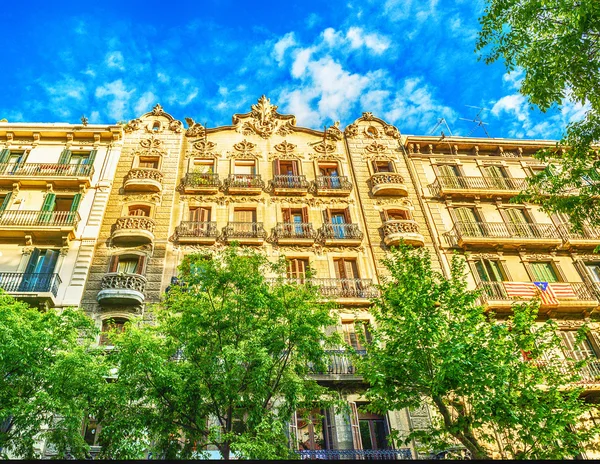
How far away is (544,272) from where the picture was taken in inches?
832

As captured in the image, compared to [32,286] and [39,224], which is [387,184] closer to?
[39,224]

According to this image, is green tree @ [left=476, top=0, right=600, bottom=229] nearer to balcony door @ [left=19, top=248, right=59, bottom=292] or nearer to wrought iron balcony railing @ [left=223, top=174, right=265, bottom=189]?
wrought iron balcony railing @ [left=223, top=174, right=265, bottom=189]

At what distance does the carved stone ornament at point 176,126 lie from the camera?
2539 cm

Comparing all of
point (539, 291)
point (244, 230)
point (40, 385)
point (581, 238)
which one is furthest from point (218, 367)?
point (581, 238)

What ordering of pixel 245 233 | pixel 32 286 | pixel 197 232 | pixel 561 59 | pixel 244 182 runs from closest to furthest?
1. pixel 561 59
2. pixel 32 286
3. pixel 197 232
4. pixel 245 233
5. pixel 244 182

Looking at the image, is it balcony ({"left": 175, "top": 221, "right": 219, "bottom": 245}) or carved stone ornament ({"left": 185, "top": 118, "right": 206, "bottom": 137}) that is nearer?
balcony ({"left": 175, "top": 221, "right": 219, "bottom": 245})

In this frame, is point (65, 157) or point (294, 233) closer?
point (294, 233)

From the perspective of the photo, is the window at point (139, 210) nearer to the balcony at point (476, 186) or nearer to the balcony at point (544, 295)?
the balcony at point (476, 186)

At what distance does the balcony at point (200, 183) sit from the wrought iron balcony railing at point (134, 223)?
2814mm

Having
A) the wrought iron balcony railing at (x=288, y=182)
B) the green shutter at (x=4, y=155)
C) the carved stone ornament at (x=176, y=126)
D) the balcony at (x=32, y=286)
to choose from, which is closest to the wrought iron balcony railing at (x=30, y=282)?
the balcony at (x=32, y=286)

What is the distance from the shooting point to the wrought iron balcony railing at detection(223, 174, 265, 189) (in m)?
22.7

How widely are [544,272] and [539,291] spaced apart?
1981 millimetres

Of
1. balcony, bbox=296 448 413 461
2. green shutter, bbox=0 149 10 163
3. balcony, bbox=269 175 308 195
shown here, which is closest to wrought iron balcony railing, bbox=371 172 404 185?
balcony, bbox=269 175 308 195

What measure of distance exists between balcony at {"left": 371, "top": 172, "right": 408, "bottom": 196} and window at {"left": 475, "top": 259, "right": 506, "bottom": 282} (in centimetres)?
519
